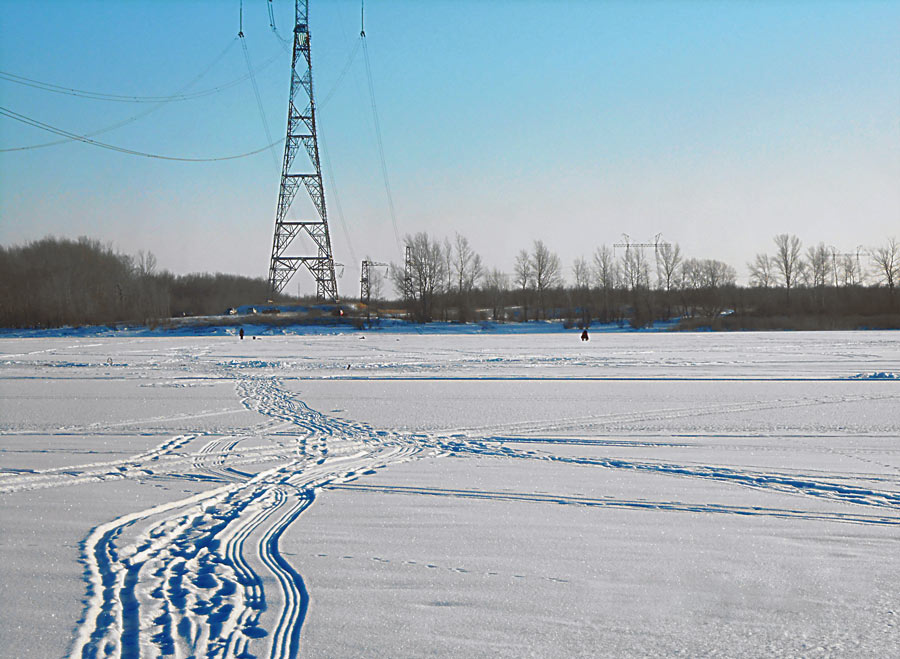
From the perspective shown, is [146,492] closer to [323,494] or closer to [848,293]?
[323,494]

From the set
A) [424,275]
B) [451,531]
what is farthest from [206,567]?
[424,275]

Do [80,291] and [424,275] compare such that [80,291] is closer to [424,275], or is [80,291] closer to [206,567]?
[424,275]

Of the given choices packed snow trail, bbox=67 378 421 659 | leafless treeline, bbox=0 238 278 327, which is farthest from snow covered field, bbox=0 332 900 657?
leafless treeline, bbox=0 238 278 327

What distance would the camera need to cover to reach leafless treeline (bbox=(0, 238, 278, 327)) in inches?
2130

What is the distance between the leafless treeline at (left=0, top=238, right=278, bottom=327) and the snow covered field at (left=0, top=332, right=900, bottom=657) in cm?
4557

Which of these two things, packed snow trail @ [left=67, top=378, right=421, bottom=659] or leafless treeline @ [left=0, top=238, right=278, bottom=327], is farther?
leafless treeline @ [left=0, top=238, right=278, bottom=327]

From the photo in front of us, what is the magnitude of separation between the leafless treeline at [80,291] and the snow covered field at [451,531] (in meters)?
45.6

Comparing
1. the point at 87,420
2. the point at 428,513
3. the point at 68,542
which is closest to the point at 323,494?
the point at 428,513

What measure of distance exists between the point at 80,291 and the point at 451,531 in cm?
6893

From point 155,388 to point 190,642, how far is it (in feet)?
38.8

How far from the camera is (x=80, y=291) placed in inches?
2518

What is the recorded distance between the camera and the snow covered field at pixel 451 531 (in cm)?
322

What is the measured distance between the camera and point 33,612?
3.44 m

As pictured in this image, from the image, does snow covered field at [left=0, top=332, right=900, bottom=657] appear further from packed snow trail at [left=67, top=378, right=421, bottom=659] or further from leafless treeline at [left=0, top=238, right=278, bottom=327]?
leafless treeline at [left=0, top=238, right=278, bottom=327]
